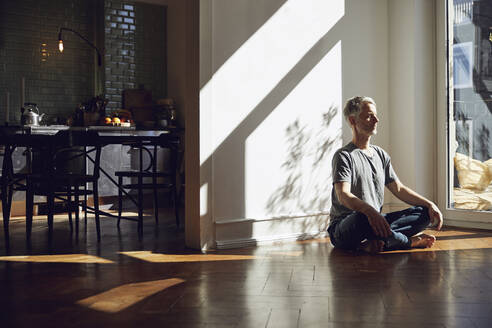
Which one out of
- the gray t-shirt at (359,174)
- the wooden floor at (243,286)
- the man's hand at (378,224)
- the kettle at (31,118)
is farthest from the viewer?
the kettle at (31,118)

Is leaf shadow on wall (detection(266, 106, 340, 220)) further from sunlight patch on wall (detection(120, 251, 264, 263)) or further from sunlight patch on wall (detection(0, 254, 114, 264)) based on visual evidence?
sunlight patch on wall (detection(0, 254, 114, 264))

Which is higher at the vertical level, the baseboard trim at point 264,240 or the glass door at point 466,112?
the glass door at point 466,112

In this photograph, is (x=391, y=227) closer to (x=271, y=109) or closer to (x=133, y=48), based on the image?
(x=271, y=109)

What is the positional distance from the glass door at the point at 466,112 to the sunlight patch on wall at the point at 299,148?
1.17 m

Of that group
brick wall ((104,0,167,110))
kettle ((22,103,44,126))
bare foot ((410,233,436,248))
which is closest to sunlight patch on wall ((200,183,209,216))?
bare foot ((410,233,436,248))

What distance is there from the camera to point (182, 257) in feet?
11.9

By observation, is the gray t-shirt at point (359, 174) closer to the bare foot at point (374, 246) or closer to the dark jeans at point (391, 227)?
the dark jeans at point (391, 227)

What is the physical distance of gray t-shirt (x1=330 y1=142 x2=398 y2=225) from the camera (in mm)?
3654

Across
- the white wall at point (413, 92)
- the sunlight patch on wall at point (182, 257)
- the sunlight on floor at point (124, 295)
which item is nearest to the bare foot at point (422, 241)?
the sunlight patch on wall at point (182, 257)

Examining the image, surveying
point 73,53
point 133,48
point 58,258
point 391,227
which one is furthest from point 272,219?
point 73,53

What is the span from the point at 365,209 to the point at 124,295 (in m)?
1.64

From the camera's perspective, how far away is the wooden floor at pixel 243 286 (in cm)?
222

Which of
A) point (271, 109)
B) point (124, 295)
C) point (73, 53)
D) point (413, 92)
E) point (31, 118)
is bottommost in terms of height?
point (124, 295)

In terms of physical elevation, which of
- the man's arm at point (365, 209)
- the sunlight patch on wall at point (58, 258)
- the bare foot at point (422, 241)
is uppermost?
the man's arm at point (365, 209)
